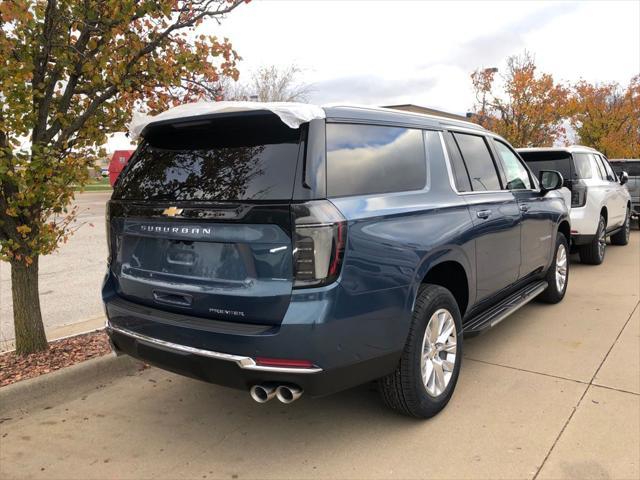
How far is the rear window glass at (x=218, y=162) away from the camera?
2656 mm

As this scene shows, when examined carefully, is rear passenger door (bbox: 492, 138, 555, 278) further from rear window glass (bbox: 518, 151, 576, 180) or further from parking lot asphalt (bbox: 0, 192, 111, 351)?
parking lot asphalt (bbox: 0, 192, 111, 351)

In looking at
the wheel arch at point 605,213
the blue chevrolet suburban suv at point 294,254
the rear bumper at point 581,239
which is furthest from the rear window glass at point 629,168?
the blue chevrolet suburban suv at point 294,254

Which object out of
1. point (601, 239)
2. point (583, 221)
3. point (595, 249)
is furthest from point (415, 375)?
point (601, 239)

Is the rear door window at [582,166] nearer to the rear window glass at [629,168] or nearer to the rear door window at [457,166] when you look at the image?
the rear door window at [457,166]

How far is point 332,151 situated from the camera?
8.95 ft

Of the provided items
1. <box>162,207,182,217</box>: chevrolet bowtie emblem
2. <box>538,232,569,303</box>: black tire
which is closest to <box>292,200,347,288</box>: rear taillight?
<box>162,207,182,217</box>: chevrolet bowtie emblem

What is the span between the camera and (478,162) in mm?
4246

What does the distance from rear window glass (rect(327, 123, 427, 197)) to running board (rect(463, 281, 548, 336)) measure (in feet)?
3.94

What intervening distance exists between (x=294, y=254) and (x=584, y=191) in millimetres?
6588

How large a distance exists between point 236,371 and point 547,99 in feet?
54.4

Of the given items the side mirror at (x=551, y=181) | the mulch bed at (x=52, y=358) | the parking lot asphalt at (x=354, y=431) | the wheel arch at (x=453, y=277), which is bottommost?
the parking lot asphalt at (x=354, y=431)

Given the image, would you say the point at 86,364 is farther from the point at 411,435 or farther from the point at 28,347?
the point at 411,435

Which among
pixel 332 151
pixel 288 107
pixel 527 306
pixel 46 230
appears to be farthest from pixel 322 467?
pixel 527 306

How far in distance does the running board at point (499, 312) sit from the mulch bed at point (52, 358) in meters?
2.98
